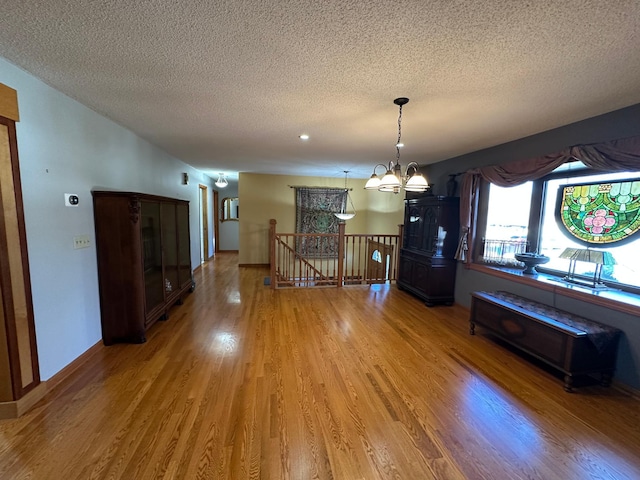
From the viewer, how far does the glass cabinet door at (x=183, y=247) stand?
3.91 meters

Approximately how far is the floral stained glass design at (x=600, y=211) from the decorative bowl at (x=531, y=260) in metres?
0.35

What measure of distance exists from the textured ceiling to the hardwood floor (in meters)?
2.33

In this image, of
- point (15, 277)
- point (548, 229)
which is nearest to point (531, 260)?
point (548, 229)

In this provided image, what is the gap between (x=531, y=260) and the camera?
3035mm

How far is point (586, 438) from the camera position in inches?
66.2

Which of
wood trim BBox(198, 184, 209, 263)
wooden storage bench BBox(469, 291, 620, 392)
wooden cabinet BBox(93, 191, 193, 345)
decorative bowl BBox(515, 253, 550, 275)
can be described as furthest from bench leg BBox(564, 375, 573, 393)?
wood trim BBox(198, 184, 209, 263)

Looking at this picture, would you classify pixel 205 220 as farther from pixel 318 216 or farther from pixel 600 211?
pixel 600 211

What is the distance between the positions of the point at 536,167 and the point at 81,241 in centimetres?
460

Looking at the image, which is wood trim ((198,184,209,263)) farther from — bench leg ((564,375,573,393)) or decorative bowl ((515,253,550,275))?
bench leg ((564,375,573,393))

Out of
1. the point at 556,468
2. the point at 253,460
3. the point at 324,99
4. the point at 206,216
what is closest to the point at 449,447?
the point at 556,468

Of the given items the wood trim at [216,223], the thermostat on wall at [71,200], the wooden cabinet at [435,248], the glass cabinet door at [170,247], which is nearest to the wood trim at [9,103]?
the thermostat on wall at [71,200]

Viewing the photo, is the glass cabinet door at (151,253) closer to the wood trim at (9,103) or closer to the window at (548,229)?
the wood trim at (9,103)

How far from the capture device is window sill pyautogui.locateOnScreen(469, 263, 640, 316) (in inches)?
86.0

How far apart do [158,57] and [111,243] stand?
1.88m
